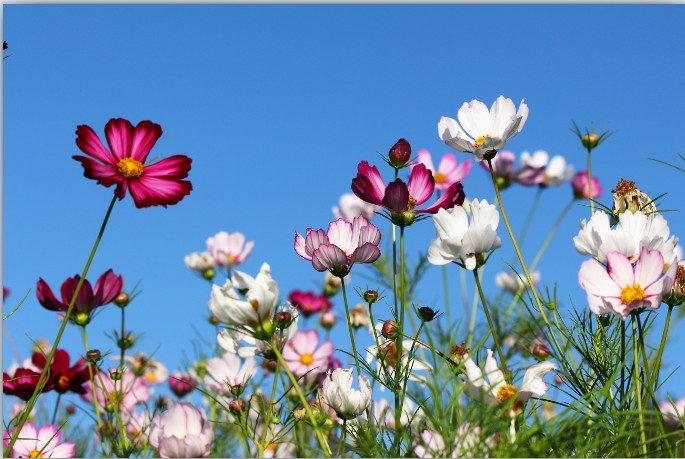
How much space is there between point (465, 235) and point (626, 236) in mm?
216

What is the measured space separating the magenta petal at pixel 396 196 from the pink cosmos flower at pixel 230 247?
60.1 inches

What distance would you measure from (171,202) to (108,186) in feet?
0.31

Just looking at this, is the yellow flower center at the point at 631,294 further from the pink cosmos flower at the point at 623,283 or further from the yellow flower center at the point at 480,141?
the yellow flower center at the point at 480,141

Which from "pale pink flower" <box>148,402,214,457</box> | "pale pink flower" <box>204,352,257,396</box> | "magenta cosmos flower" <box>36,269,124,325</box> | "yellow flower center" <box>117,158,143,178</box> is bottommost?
"pale pink flower" <box>148,402,214,457</box>

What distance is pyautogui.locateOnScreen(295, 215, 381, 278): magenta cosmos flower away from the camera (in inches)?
46.6

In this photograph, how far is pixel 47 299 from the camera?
1.52m

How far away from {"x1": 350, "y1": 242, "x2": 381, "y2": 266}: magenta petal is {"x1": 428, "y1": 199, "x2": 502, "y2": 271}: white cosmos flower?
83mm

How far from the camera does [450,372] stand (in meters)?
1.10

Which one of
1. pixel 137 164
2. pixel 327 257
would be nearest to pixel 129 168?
pixel 137 164

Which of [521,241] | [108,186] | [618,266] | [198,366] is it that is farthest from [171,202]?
[521,241]

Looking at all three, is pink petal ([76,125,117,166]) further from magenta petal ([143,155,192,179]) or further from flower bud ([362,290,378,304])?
flower bud ([362,290,378,304])

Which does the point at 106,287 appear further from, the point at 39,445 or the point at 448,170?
the point at 448,170

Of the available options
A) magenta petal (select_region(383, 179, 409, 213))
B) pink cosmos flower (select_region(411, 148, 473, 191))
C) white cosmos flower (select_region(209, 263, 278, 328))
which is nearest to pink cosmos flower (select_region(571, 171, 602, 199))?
pink cosmos flower (select_region(411, 148, 473, 191))

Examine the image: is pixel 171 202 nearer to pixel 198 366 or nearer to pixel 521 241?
pixel 198 366
